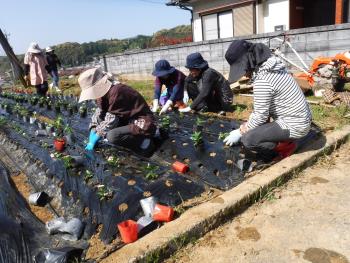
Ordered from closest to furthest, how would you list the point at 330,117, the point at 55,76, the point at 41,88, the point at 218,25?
A: the point at 330,117, the point at 41,88, the point at 55,76, the point at 218,25

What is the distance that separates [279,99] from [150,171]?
1.43 metres

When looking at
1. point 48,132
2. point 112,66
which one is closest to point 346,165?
point 48,132

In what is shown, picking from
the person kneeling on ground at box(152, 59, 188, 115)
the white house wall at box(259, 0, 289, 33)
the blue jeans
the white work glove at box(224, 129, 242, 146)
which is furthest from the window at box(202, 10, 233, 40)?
the white work glove at box(224, 129, 242, 146)

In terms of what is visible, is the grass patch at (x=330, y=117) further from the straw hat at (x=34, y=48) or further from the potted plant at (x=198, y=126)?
the straw hat at (x=34, y=48)

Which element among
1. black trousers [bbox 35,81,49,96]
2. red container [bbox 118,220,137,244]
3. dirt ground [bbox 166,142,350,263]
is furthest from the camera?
black trousers [bbox 35,81,49,96]

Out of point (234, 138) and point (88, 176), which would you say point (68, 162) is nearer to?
point (88, 176)

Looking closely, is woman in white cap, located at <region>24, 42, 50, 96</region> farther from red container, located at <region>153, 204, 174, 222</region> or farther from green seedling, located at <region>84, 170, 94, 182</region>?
red container, located at <region>153, 204, 174, 222</region>

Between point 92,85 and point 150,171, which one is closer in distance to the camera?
point 150,171

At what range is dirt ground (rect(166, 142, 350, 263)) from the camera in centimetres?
203

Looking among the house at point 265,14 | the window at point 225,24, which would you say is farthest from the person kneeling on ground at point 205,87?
the window at point 225,24

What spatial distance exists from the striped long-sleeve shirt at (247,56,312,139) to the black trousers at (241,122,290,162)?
0.05m

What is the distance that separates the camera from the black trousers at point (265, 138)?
3.08 m

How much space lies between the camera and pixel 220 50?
9.25 m

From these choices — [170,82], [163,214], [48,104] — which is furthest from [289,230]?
[48,104]
